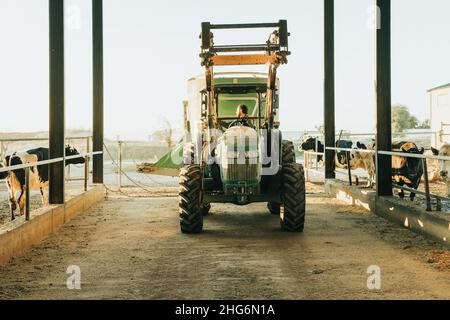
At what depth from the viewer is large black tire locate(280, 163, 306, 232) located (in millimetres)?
8719

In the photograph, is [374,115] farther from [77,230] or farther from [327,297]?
[327,297]

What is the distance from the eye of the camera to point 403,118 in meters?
66.8

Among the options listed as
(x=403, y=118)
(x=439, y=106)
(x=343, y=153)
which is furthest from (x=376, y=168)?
(x=403, y=118)

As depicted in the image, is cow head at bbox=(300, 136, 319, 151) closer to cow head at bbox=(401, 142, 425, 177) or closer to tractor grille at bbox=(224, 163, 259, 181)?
cow head at bbox=(401, 142, 425, 177)

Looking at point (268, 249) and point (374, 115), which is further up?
point (374, 115)

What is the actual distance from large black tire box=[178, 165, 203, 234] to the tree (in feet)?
193

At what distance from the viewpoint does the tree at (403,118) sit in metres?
65.2

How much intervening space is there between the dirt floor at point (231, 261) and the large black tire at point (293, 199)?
22cm

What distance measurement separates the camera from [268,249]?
7582mm

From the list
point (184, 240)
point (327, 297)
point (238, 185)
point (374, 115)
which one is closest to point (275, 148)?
point (238, 185)

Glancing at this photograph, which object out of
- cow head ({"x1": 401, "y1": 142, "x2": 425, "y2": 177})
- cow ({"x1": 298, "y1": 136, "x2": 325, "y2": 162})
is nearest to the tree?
cow ({"x1": 298, "y1": 136, "x2": 325, "y2": 162})

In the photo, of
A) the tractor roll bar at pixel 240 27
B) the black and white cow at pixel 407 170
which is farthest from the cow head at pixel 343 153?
the tractor roll bar at pixel 240 27

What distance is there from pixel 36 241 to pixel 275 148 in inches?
144

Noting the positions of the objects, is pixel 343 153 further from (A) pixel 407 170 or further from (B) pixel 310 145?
(A) pixel 407 170
